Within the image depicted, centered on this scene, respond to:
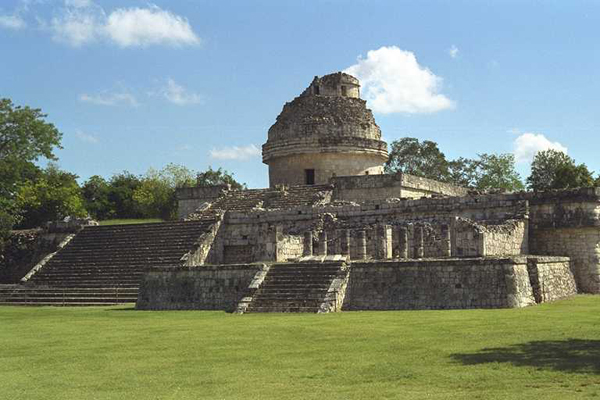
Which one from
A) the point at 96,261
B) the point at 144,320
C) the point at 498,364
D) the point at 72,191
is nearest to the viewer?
the point at 498,364

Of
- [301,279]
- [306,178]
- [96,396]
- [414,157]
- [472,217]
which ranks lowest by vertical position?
[96,396]

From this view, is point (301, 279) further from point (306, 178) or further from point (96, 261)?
point (306, 178)

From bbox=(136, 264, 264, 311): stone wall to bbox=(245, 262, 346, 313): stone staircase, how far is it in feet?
2.30

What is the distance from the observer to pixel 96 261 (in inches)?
1137

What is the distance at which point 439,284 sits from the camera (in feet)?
61.8

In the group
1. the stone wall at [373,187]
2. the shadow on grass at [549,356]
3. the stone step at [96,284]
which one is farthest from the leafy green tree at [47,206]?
the shadow on grass at [549,356]

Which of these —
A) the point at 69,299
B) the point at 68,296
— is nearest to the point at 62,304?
the point at 69,299

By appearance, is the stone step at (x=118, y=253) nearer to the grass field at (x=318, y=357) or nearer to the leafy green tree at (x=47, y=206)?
the grass field at (x=318, y=357)

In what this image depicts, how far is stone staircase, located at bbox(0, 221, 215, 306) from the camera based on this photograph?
84.0ft

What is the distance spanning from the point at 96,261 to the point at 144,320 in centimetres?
1141

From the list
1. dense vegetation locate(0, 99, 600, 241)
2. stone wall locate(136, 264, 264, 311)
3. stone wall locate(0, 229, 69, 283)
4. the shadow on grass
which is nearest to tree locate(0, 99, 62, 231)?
dense vegetation locate(0, 99, 600, 241)

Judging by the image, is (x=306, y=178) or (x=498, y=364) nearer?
(x=498, y=364)

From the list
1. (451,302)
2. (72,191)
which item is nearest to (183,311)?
(451,302)

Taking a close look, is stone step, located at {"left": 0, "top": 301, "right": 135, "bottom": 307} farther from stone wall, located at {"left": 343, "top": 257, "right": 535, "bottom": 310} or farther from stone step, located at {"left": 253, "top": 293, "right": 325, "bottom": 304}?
stone wall, located at {"left": 343, "top": 257, "right": 535, "bottom": 310}
